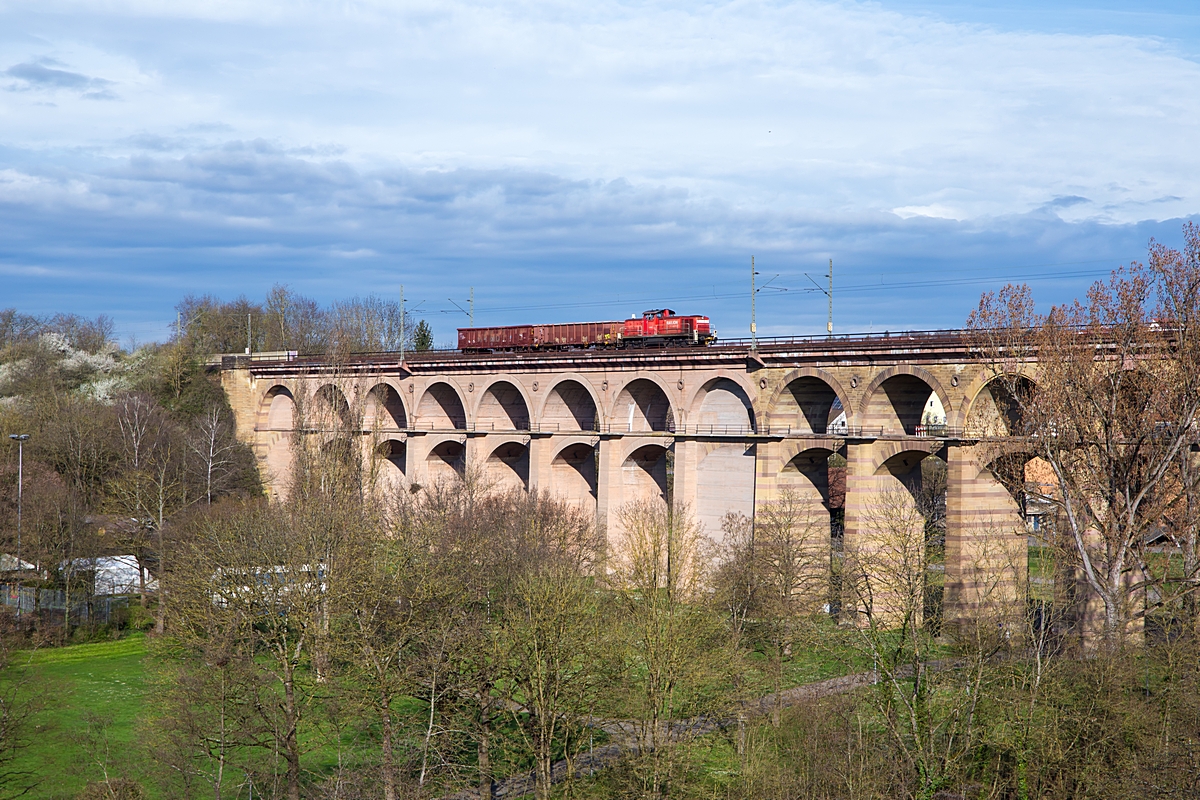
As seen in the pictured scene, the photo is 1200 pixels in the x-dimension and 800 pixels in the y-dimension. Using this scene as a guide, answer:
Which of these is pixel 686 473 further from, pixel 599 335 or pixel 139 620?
pixel 139 620

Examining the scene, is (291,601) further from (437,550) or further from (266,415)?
(266,415)

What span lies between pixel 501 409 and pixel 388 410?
39.5ft

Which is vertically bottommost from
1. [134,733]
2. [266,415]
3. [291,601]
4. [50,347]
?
[134,733]

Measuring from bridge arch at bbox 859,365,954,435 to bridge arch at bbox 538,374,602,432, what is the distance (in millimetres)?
17878

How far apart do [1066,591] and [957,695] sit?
1169 cm

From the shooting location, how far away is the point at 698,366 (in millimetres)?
50500

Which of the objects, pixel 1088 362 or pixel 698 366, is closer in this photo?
pixel 1088 362

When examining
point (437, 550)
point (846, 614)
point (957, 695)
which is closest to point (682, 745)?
point (957, 695)

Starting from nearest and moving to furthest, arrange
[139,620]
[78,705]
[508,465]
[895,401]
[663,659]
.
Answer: [663,659], [78,705], [895,401], [139,620], [508,465]

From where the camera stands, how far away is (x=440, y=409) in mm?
67812

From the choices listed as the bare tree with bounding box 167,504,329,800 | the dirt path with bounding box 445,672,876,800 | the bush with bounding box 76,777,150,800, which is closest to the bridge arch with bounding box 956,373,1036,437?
the dirt path with bounding box 445,672,876,800

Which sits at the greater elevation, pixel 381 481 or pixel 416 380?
pixel 416 380

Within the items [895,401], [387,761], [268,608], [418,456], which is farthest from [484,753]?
[418,456]

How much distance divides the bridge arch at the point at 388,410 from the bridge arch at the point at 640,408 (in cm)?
1740
